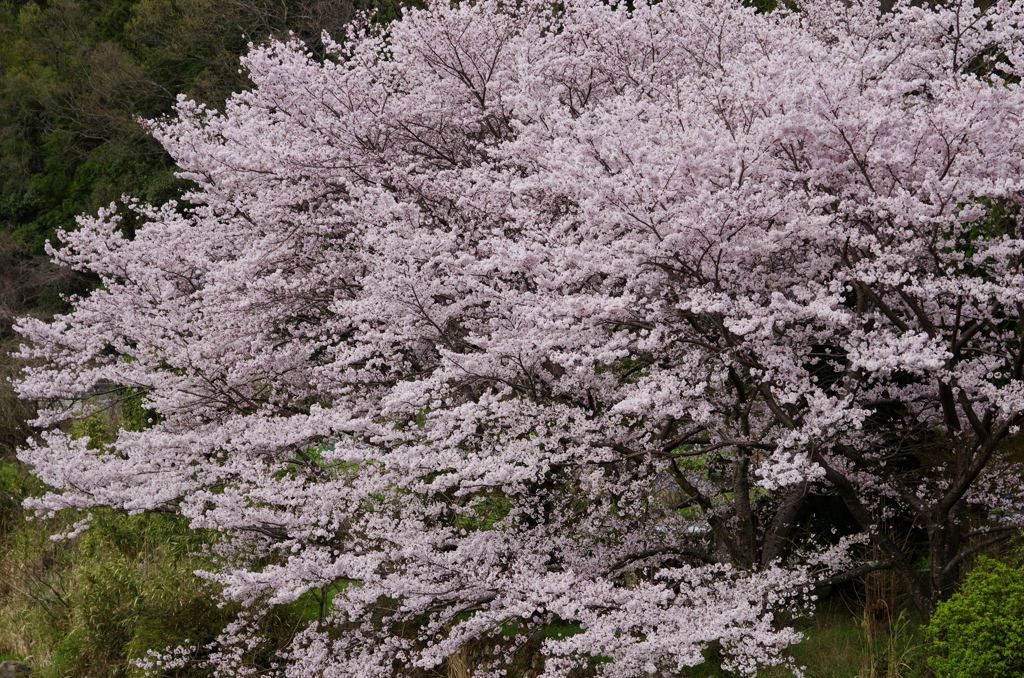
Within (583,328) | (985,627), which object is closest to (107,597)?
(583,328)

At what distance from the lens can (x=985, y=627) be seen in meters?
4.61

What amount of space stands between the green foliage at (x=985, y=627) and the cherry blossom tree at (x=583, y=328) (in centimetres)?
78

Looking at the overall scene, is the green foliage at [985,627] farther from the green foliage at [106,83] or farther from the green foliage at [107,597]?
the green foliage at [106,83]

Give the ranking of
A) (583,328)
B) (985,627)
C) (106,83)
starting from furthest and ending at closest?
1. (106,83)
2. (583,328)
3. (985,627)

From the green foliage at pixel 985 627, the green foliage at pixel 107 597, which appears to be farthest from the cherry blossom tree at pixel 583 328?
the green foliage at pixel 985 627

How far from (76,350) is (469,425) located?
4905 mm

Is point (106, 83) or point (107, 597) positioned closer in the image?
point (107, 597)

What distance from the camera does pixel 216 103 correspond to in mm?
21250

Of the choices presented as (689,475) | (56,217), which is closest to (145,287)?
(689,475)

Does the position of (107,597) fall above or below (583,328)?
below

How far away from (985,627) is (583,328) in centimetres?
262

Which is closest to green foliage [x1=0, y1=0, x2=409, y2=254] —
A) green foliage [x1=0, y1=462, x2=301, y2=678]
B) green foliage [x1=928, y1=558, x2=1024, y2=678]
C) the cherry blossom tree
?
green foliage [x1=0, y1=462, x2=301, y2=678]

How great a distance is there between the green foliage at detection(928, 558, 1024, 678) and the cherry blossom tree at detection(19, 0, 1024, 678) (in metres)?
0.78

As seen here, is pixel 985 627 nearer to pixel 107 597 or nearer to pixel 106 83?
pixel 107 597
